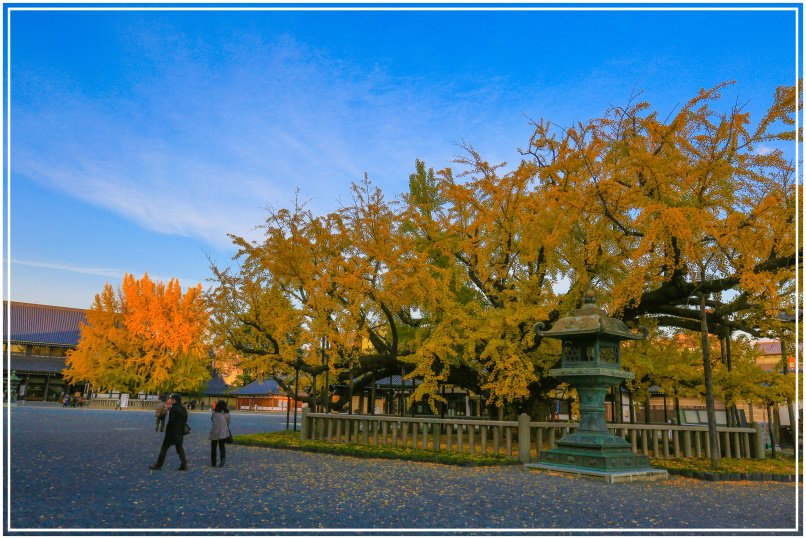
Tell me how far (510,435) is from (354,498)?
6458mm

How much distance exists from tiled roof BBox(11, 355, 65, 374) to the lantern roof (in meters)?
51.4

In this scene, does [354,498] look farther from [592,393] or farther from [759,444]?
[759,444]

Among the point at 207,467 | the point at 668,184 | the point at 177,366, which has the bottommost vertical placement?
the point at 207,467

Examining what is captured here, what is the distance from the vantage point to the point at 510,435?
540 inches

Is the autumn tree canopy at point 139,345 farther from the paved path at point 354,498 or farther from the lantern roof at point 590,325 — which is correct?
the lantern roof at point 590,325

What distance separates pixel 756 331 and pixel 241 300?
52.1ft

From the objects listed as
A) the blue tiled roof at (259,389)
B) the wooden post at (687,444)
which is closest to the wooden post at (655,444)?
the wooden post at (687,444)

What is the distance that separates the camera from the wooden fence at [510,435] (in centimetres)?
1378

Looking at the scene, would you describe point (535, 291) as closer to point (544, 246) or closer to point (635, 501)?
point (544, 246)

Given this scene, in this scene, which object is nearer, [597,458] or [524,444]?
[597,458]

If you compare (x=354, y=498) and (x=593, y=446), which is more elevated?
(x=593, y=446)

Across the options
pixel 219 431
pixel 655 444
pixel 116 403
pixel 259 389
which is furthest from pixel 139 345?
pixel 655 444

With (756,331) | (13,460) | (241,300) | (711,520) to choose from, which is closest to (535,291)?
(756,331)

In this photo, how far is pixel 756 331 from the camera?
16.3m
